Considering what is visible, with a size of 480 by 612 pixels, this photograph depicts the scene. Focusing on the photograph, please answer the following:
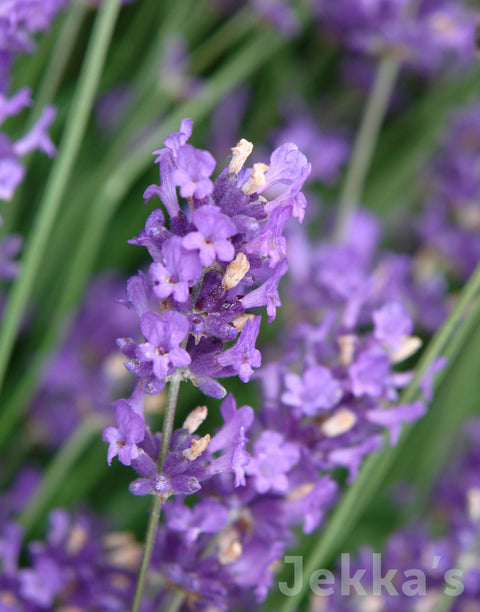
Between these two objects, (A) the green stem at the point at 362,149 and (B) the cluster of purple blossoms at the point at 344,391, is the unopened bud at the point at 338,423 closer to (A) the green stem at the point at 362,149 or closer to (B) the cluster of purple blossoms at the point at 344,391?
(B) the cluster of purple blossoms at the point at 344,391

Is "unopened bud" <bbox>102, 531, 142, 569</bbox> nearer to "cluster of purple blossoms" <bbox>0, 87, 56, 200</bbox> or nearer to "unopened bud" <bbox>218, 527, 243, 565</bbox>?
"unopened bud" <bbox>218, 527, 243, 565</bbox>

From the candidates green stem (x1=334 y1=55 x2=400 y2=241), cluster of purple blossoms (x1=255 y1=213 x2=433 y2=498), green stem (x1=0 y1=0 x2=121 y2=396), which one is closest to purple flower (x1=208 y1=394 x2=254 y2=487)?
cluster of purple blossoms (x1=255 y1=213 x2=433 y2=498)

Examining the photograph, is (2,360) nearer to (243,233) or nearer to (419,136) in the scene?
(243,233)

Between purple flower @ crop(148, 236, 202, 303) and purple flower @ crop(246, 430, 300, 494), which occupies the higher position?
purple flower @ crop(148, 236, 202, 303)

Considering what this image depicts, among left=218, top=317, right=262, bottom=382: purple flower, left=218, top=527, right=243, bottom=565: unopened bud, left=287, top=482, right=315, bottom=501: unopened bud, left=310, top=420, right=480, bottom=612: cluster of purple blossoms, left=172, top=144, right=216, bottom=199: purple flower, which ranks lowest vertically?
left=310, top=420, right=480, bottom=612: cluster of purple blossoms

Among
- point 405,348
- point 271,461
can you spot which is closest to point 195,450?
point 271,461

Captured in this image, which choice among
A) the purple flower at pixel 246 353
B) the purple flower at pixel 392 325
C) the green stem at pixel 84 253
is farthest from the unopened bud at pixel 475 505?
the green stem at pixel 84 253

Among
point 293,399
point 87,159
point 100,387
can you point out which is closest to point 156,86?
point 87,159
